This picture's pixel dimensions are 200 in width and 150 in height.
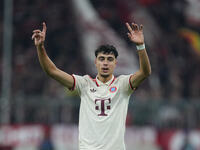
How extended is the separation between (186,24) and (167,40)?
931mm

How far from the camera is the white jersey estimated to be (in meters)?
7.73

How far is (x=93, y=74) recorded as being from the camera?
18.8 m

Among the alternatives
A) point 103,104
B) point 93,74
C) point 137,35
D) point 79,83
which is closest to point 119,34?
point 93,74

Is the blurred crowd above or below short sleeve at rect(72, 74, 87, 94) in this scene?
above

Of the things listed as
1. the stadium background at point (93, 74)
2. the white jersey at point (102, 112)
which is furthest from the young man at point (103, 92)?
the stadium background at point (93, 74)

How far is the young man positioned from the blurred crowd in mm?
9617

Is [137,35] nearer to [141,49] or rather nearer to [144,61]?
[141,49]

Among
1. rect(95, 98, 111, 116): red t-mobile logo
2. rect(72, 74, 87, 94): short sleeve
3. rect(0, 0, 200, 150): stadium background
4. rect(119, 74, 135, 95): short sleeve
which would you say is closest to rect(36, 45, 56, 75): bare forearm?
rect(72, 74, 87, 94): short sleeve

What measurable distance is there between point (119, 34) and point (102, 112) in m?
12.5

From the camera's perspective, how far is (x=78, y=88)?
8078 millimetres

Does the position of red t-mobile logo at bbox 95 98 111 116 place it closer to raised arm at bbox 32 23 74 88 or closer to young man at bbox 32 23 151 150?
young man at bbox 32 23 151 150

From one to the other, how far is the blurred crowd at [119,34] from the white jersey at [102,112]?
31.5 feet

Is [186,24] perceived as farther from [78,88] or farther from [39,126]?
[78,88]

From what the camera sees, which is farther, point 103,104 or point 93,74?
point 93,74
